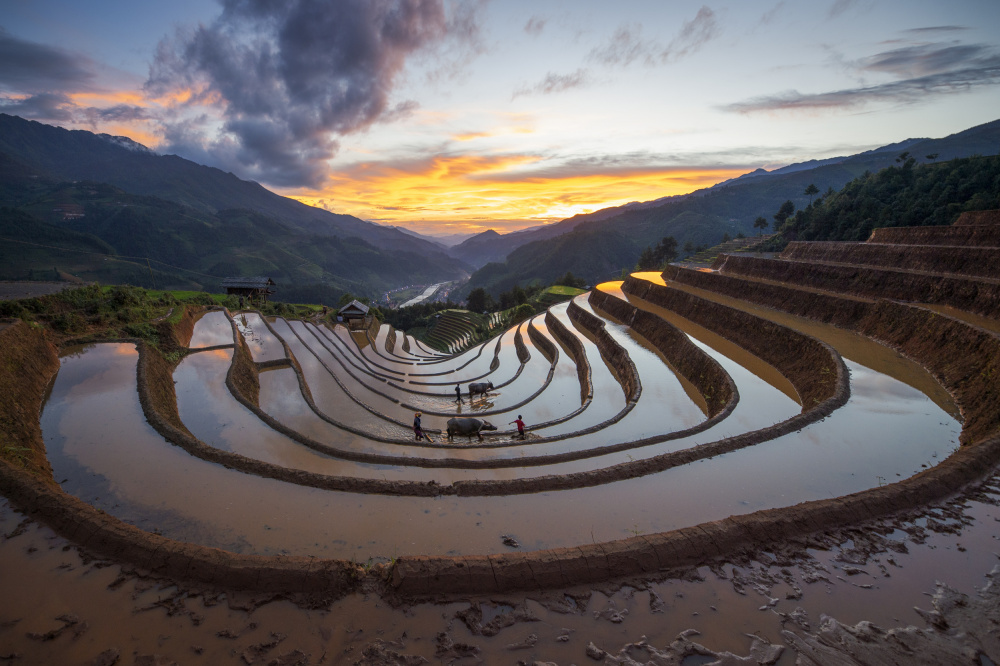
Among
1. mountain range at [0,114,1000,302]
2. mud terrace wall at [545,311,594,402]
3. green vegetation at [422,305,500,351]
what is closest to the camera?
mud terrace wall at [545,311,594,402]

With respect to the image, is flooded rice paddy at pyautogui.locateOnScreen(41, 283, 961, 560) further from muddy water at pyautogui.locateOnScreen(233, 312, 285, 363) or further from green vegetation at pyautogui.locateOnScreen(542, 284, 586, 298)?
green vegetation at pyautogui.locateOnScreen(542, 284, 586, 298)

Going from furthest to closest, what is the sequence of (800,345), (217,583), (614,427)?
(800,345), (614,427), (217,583)

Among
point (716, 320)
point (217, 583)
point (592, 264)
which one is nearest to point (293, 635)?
point (217, 583)

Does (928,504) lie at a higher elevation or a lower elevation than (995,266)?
lower

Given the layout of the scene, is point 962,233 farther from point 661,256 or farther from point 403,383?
point 661,256

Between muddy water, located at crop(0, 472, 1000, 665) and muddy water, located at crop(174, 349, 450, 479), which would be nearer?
muddy water, located at crop(0, 472, 1000, 665)

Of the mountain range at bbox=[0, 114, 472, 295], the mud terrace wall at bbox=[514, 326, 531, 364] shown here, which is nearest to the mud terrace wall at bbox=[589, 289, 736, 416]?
the mud terrace wall at bbox=[514, 326, 531, 364]

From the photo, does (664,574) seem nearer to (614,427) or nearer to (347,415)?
(614,427)
